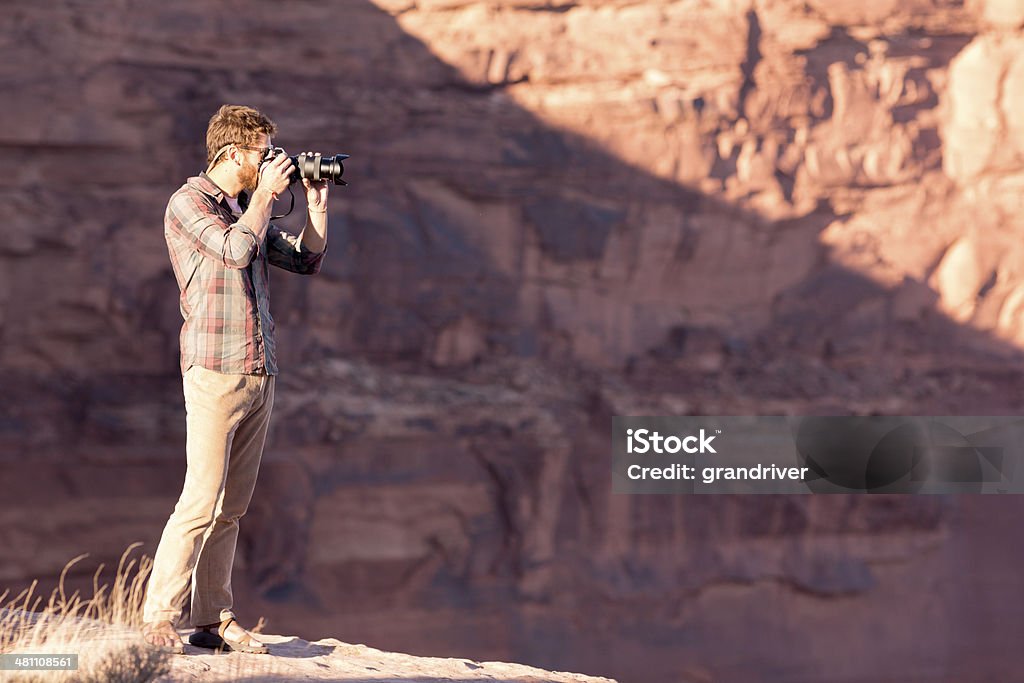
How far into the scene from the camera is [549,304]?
35.8ft

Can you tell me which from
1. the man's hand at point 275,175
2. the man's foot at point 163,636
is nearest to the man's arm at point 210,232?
the man's hand at point 275,175

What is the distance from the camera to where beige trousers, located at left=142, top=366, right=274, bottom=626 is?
3195 millimetres

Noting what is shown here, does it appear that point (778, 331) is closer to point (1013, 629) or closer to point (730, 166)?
point (730, 166)

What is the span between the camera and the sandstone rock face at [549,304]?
9781mm

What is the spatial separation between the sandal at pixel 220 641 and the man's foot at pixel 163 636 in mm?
189

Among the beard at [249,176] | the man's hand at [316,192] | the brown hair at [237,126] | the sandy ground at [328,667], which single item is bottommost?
the sandy ground at [328,667]

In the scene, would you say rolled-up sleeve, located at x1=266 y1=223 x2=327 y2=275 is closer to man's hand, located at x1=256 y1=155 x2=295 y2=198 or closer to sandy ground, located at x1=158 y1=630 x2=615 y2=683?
man's hand, located at x1=256 y1=155 x2=295 y2=198

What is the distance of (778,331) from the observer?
11.4 m

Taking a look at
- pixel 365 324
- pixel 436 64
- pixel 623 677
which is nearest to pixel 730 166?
pixel 436 64

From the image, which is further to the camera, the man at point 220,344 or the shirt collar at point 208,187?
the shirt collar at point 208,187

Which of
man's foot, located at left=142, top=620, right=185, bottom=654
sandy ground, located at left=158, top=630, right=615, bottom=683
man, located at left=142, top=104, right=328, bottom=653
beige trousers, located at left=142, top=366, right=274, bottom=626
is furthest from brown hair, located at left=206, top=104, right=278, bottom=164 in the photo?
sandy ground, located at left=158, top=630, right=615, bottom=683

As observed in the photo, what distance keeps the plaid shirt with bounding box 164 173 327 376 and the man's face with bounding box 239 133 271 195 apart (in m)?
0.09

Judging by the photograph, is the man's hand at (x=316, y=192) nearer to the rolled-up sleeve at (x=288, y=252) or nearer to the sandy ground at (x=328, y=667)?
the rolled-up sleeve at (x=288, y=252)

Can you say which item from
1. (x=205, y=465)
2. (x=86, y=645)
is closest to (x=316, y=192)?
(x=205, y=465)
